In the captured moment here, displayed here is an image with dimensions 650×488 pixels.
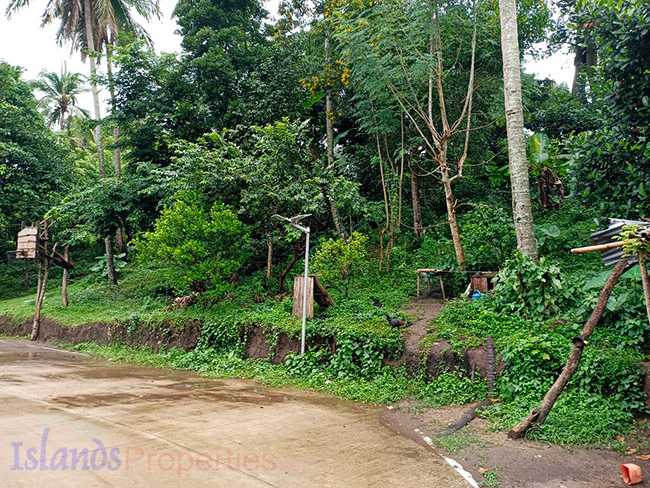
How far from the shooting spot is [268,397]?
276 inches

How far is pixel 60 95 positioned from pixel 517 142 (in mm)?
28969

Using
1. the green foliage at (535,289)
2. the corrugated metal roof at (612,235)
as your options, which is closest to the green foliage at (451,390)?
the green foliage at (535,289)

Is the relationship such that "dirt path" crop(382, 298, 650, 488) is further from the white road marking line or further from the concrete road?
the concrete road

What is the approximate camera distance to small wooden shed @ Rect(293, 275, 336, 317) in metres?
8.89

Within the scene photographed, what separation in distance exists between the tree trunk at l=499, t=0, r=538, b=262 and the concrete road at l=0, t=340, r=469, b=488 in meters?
3.97

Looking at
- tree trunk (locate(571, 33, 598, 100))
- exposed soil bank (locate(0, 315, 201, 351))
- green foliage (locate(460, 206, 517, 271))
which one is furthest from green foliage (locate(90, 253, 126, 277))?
tree trunk (locate(571, 33, 598, 100))

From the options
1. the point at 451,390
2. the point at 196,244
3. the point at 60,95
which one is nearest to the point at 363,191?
the point at 196,244


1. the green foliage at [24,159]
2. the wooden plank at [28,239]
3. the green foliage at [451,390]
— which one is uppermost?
the green foliage at [24,159]

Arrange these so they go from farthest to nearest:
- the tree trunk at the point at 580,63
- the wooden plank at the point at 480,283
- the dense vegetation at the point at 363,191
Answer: the tree trunk at the point at 580,63, the wooden plank at the point at 480,283, the dense vegetation at the point at 363,191

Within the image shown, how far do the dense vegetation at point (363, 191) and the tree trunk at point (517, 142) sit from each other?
20.1 inches

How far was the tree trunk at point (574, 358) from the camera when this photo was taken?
15.4 feet

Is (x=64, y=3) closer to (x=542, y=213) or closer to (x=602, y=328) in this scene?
(x=542, y=213)

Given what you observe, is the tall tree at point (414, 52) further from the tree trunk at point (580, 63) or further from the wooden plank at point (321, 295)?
the tree trunk at point (580, 63)

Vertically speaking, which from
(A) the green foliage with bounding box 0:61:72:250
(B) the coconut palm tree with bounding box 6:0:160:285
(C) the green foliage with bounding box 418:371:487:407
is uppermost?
(B) the coconut palm tree with bounding box 6:0:160:285
